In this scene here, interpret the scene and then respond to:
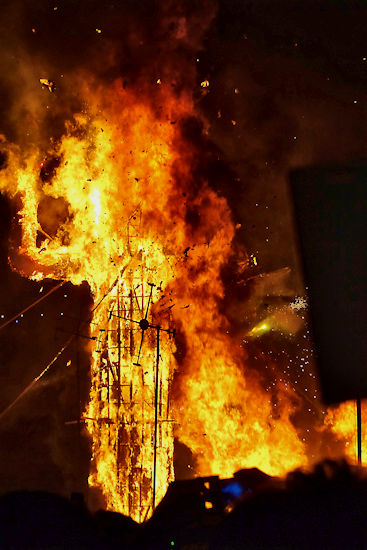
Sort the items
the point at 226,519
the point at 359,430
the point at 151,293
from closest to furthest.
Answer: the point at 226,519
the point at 359,430
the point at 151,293

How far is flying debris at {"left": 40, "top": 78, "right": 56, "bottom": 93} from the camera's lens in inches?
185

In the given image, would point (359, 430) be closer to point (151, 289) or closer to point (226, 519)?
point (226, 519)

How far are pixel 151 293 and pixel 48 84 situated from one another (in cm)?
228

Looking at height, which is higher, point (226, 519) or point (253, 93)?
point (253, 93)

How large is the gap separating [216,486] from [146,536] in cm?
69

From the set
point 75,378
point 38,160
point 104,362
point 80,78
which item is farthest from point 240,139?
point 75,378

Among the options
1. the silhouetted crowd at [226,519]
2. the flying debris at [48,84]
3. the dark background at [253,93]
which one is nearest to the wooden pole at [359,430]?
the dark background at [253,93]

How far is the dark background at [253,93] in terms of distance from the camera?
4645 mm

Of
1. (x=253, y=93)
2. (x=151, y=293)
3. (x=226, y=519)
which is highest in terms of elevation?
(x=253, y=93)

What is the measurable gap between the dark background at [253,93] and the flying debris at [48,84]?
5 centimetres

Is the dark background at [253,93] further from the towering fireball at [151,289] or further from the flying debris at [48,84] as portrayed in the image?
the towering fireball at [151,289]

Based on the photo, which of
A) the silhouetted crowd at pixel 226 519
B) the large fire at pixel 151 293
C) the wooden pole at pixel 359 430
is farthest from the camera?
the large fire at pixel 151 293

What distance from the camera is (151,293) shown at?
4.66m

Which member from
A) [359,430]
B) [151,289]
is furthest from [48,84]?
[359,430]
